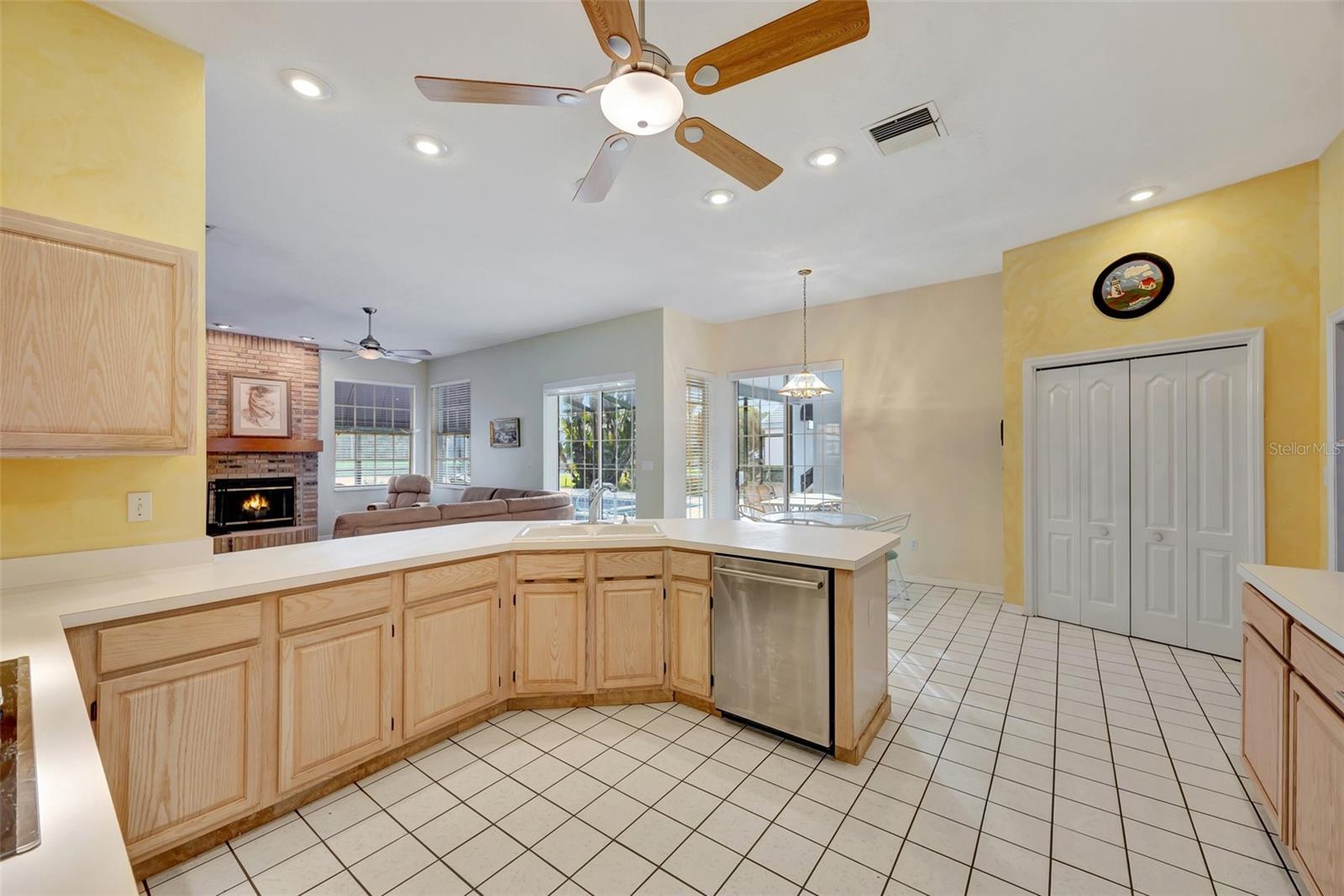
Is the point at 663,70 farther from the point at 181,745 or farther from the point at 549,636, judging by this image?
the point at 181,745

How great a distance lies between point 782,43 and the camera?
1.50m

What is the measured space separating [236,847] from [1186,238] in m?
5.68

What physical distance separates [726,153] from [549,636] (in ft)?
7.49

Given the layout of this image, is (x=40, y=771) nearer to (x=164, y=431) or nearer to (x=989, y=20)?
(x=164, y=431)

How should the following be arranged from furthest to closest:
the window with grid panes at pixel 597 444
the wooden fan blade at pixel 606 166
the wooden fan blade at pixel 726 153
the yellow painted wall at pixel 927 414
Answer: the window with grid panes at pixel 597 444
the yellow painted wall at pixel 927 414
the wooden fan blade at pixel 606 166
the wooden fan blade at pixel 726 153

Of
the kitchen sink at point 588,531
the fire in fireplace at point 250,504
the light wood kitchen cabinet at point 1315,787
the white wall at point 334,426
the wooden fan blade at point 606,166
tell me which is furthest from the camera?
the white wall at point 334,426

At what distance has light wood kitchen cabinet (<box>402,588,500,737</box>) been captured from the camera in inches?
88.0

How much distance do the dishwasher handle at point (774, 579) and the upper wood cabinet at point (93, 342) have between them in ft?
7.08

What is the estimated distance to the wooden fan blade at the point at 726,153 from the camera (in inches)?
72.3

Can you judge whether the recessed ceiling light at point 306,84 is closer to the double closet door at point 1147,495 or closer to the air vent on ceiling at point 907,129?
the air vent on ceiling at point 907,129

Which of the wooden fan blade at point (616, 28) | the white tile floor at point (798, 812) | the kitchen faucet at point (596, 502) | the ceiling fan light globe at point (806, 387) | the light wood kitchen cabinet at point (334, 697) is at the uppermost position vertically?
the wooden fan blade at point (616, 28)

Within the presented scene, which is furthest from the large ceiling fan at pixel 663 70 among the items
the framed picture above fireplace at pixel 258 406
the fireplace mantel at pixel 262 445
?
the framed picture above fireplace at pixel 258 406

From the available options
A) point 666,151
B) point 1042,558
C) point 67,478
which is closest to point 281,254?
point 67,478

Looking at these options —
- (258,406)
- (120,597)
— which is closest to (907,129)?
(120,597)
